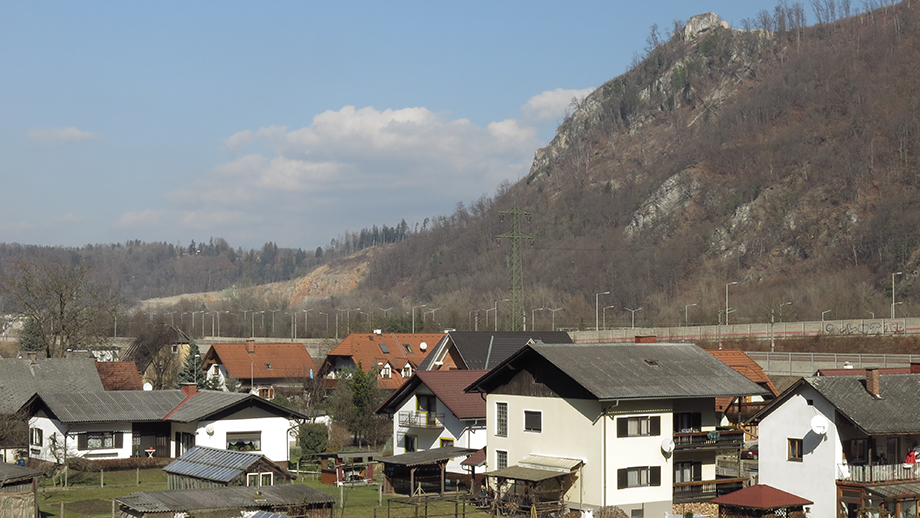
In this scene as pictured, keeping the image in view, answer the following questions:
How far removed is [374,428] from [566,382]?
20.3 m

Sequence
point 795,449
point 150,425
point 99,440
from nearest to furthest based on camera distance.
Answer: point 795,449
point 99,440
point 150,425

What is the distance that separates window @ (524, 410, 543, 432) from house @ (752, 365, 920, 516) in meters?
7.47

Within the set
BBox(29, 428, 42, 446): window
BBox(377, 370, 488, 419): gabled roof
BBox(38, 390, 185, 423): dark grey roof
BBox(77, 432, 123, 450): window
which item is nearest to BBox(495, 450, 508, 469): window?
BBox(377, 370, 488, 419): gabled roof

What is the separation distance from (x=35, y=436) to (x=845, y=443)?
33.4 meters

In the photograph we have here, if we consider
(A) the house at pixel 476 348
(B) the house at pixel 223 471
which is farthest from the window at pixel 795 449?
(A) the house at pixel 476 348

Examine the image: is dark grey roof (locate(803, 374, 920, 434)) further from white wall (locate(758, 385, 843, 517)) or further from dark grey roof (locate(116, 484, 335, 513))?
dark grey roof (locate(116, 484, 335, 513))

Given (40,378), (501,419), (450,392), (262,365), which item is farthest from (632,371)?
(262,365)

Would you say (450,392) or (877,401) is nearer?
(877,401)

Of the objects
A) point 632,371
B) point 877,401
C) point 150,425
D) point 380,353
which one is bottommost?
point 150,425

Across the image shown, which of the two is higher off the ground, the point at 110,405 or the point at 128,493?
the point at 110,405

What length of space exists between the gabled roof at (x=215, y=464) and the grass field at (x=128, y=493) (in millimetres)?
2388

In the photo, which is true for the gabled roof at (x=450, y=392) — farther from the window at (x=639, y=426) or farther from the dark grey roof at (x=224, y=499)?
the dark grey roof at (x=224, y=499)

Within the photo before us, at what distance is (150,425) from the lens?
45.2m

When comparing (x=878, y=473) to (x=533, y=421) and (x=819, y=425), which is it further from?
(x=533, y=421)
